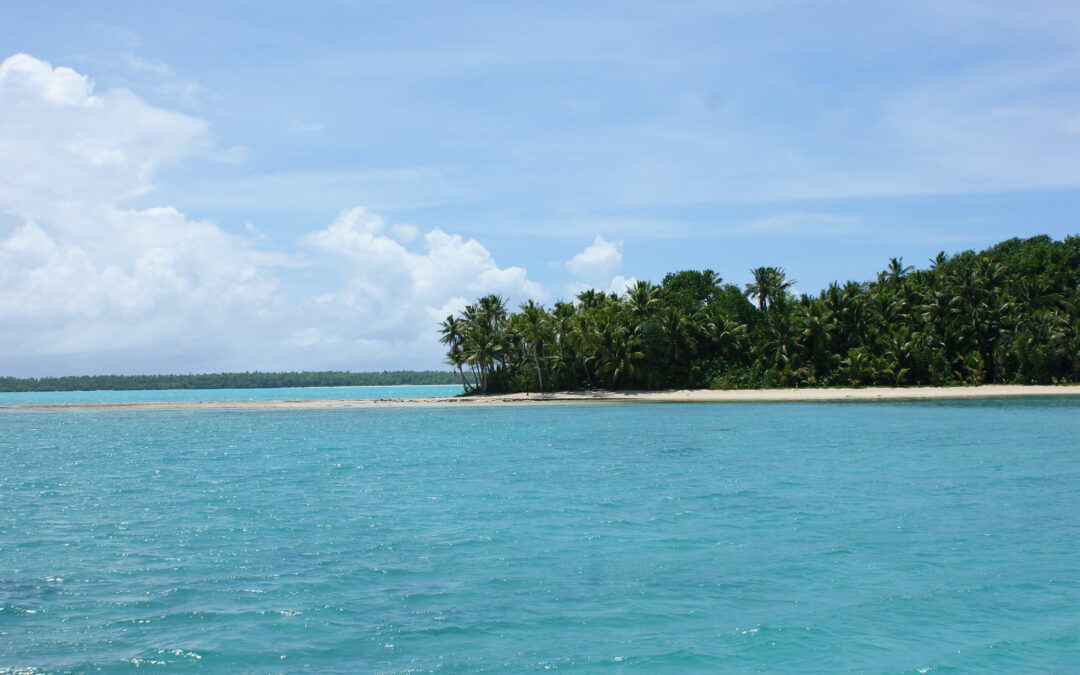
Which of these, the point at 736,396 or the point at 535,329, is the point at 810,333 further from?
the point at 535,329

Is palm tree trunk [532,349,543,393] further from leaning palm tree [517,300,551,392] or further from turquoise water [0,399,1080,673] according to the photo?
turquoise water [0,399,1080,673]

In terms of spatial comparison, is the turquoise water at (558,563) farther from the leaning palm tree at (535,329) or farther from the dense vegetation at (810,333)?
the leaning palm tree at (535,329)

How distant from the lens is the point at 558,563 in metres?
13.7

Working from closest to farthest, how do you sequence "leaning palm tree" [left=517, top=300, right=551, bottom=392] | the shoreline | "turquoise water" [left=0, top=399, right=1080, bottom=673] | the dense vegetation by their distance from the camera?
"turquoise water" [left=0, top=399, right=1080, bottom=673]
the shoreline
the dense vegetation
"leaning palm tree" [left=517, top=300, right=551, bottom=392]

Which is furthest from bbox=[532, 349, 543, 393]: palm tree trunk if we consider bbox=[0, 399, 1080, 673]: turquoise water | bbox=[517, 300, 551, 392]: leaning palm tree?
bbox=[0, 399, 1080, 673]: turquoise water

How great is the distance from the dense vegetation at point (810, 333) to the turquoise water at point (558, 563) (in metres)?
43.1

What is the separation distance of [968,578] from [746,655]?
5.02m

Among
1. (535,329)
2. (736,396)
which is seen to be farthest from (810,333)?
(535,329)

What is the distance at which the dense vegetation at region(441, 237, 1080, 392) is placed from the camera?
69.8m

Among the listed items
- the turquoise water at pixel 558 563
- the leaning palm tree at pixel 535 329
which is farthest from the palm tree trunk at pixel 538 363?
the turquoise water at pixel 558 563

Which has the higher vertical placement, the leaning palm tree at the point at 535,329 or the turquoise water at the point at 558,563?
the leaning palm tree at the point at 535,329

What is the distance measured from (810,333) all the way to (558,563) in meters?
65.7

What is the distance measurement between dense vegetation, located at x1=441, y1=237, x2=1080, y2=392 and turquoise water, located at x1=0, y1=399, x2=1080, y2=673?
Answer: 141 feet

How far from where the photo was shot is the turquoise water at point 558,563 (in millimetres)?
9516
